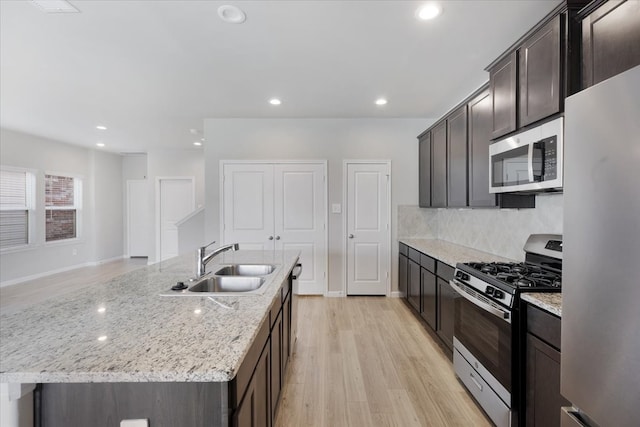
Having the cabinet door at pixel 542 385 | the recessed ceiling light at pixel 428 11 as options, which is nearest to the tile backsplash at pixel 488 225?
the cabinet door at pixel 542 385

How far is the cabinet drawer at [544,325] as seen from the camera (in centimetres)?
129

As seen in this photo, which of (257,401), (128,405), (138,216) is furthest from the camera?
(138,216)

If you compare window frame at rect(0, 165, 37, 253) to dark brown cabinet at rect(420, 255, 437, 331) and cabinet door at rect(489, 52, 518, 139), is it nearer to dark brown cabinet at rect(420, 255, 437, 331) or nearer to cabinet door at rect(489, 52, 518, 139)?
dark brown cabinet at rect(420, 255, 437, 331)

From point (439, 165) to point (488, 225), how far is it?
3.05ft

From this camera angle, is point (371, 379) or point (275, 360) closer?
point (275, 360)

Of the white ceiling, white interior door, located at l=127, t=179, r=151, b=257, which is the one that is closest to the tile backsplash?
the white ceiling

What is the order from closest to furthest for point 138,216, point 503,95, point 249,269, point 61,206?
point 503,95 → point 249,269 → point 61,206 → point 138,216

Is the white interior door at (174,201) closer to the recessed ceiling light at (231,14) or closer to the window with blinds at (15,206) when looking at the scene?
the window with blinds at (15,206)

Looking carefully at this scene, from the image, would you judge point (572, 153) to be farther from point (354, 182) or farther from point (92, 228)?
point (92, 228)

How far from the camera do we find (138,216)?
24.1 feet

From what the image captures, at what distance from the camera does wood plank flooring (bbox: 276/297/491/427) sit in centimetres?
187

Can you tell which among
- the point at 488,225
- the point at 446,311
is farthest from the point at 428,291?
the point at 488,225

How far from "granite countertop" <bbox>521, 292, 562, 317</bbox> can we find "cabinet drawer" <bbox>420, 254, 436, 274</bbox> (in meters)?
1.35

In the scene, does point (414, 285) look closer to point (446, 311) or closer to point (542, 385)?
point (446, 311)
